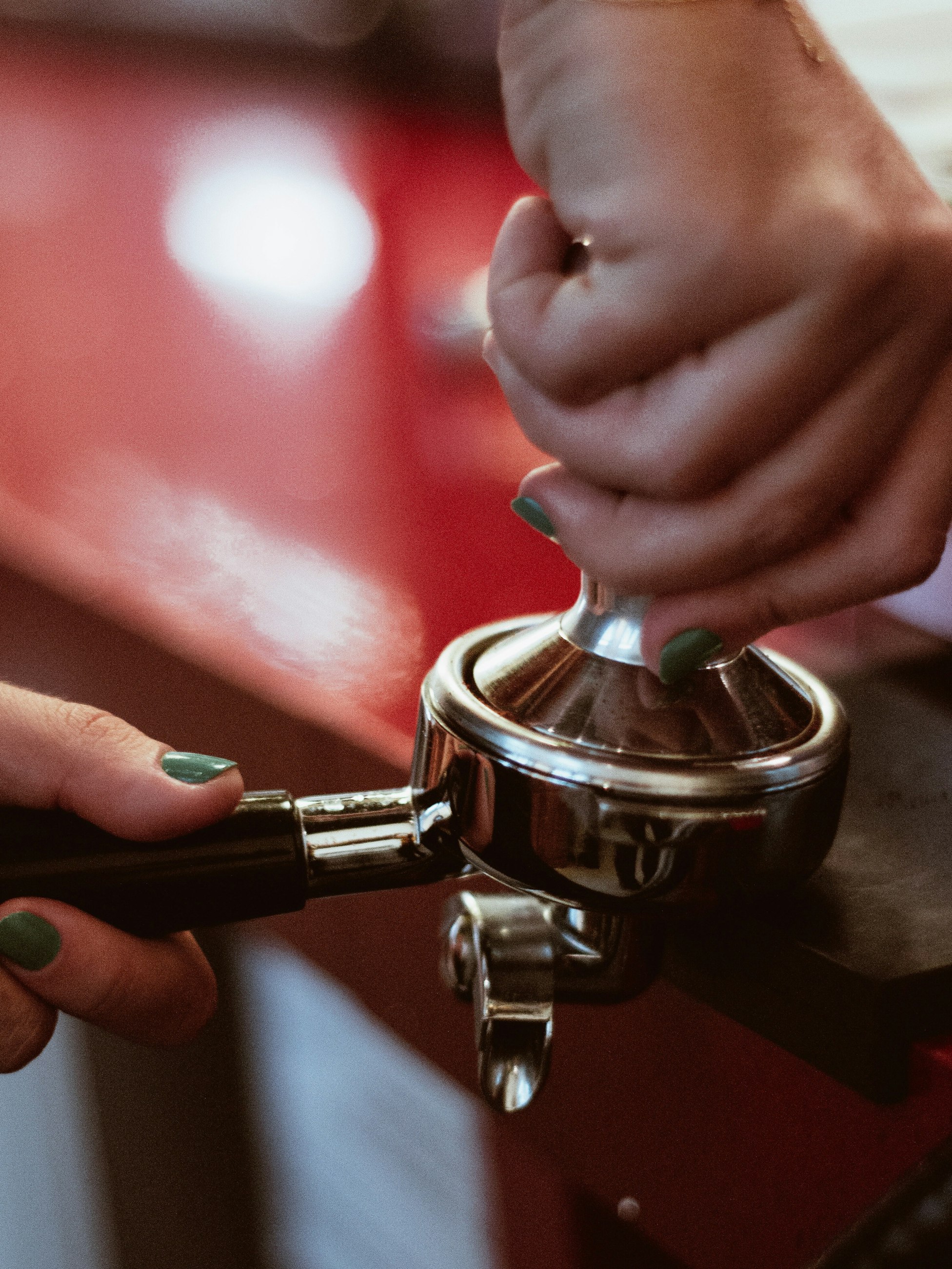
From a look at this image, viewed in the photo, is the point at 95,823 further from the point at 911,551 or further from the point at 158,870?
the point at 911,551

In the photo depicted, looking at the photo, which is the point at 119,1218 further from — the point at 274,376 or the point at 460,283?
the point at 460,283

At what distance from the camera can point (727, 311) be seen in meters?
0.30

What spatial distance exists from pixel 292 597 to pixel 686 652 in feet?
1.54

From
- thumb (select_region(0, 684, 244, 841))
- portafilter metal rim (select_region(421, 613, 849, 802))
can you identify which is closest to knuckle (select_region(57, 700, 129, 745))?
thumb (select_region(0, 684, 244, 841))

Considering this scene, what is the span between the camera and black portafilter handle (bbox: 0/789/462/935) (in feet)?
1.33

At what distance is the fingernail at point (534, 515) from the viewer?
1.29ft

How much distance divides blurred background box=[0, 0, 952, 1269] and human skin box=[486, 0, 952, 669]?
12 cm

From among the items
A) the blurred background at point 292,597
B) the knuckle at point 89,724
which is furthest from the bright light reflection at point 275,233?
the knuckle at point 89,724

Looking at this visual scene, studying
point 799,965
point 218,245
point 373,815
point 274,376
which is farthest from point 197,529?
point 218,245

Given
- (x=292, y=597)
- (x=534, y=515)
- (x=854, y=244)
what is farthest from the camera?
(x=292, y=597)

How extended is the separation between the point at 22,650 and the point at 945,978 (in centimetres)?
73

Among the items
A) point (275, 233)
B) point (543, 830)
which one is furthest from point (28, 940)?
point (275, 233)

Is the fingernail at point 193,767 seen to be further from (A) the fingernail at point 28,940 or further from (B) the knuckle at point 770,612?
(B) the knuckle at point 770,612

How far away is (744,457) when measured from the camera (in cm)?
32
